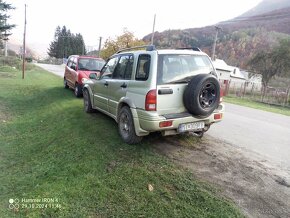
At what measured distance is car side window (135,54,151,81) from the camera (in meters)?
4.95

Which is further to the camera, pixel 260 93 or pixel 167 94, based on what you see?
pixel 260 93

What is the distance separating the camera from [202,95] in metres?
4.92

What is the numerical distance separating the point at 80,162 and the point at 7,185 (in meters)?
1.35

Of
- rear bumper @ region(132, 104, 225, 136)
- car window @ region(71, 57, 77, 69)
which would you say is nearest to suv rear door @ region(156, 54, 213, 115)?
rear bumper @ region(132, 104, 225, 136)

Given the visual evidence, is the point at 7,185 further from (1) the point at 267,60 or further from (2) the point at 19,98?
(1) the point at 267,60

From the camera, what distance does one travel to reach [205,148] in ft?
18.3

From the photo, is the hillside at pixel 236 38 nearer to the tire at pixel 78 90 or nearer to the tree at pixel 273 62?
the tree at pixel 273 62

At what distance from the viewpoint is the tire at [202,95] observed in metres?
4.74

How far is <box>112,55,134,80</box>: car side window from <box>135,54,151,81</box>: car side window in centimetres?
32

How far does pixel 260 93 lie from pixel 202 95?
19288mm

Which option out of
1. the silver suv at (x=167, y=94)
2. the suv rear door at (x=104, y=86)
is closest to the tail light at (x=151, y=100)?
the silver suv at (x=167, y=94)

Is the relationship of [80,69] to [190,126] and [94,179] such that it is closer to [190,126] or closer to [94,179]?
[190,126]

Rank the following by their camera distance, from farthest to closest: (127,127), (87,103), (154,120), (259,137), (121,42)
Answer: (121,42) → (87,103) → (259,137) → (127,127) → (154,120)

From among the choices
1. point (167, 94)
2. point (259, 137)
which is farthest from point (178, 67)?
point (259, 137)
